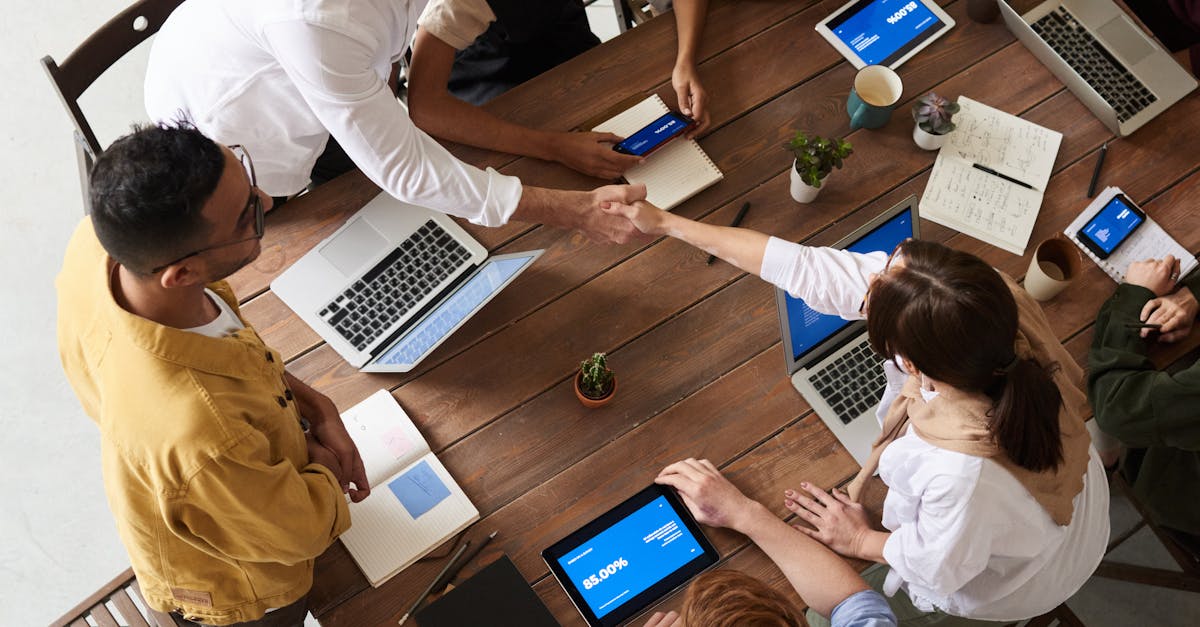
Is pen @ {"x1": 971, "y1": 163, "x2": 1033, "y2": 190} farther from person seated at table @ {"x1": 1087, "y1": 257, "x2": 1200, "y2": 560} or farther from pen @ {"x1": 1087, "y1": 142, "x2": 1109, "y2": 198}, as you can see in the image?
person seated at table @ {"x1": 1087, "y1": 257, "x2": 1200, "y2": 560}

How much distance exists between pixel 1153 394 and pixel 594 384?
107 cm

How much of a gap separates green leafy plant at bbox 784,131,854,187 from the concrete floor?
1.56 metres

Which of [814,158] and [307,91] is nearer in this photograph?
[307,91]

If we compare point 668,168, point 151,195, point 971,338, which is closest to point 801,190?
point 668,168

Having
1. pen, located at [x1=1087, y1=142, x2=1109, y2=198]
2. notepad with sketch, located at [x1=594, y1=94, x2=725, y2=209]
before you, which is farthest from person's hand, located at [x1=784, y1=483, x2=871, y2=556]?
pen, located at [x1=1087, y1=142, x2=1109, y2=198]

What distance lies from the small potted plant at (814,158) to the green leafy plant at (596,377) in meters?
0.58

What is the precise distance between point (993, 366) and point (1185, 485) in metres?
0.98

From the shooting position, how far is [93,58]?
1992mm

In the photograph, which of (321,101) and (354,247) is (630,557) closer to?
(354,247)

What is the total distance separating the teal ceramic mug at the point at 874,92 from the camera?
2.08 m

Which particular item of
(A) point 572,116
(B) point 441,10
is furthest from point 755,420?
(B) point 441,10

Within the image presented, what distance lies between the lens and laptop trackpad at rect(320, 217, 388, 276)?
190 centimetres

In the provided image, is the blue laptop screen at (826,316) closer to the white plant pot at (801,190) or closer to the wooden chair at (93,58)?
the white plant pot at (801,190)

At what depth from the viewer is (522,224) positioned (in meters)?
2.00
